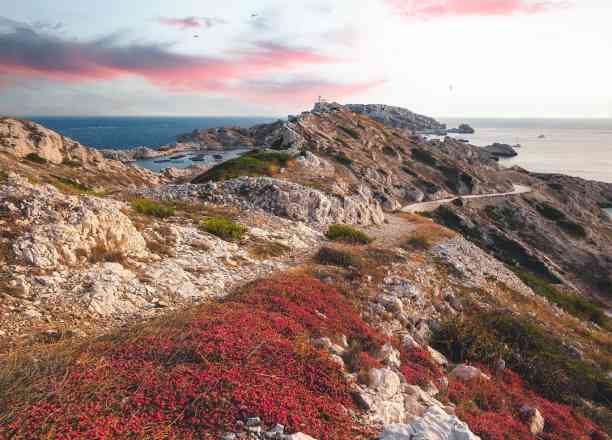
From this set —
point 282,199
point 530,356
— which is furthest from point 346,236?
point 530,356

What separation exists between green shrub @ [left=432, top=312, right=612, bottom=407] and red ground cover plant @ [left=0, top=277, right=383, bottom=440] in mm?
8523

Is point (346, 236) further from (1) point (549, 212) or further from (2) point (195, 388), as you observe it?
(1) point (549, 212)

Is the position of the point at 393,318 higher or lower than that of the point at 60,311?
lower

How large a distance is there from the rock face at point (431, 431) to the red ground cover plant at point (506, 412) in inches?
73.6

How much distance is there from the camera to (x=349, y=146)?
281 ft

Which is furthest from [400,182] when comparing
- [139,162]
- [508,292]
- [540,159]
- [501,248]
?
[540,159]

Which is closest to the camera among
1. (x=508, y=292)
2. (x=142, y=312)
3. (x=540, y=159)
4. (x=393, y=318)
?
(x=142, y=312)

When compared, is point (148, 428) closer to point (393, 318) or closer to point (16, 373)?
point (16, 373)

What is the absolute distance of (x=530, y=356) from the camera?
1538 centimetres

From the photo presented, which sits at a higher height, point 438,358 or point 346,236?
point 346,236

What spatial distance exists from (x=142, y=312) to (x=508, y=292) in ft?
84.6

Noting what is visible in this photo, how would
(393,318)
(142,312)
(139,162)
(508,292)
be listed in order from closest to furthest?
(142,312)
(393,318)
(508,292)
(139,162)

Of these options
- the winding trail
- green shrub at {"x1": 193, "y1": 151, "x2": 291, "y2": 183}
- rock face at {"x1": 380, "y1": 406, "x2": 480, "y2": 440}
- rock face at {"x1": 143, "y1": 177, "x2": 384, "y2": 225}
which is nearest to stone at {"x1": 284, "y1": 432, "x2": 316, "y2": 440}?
rock face at {"x1": 380, "y1": 406, "x2": 480, "y2": 440}

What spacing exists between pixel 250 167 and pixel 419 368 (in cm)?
4025
